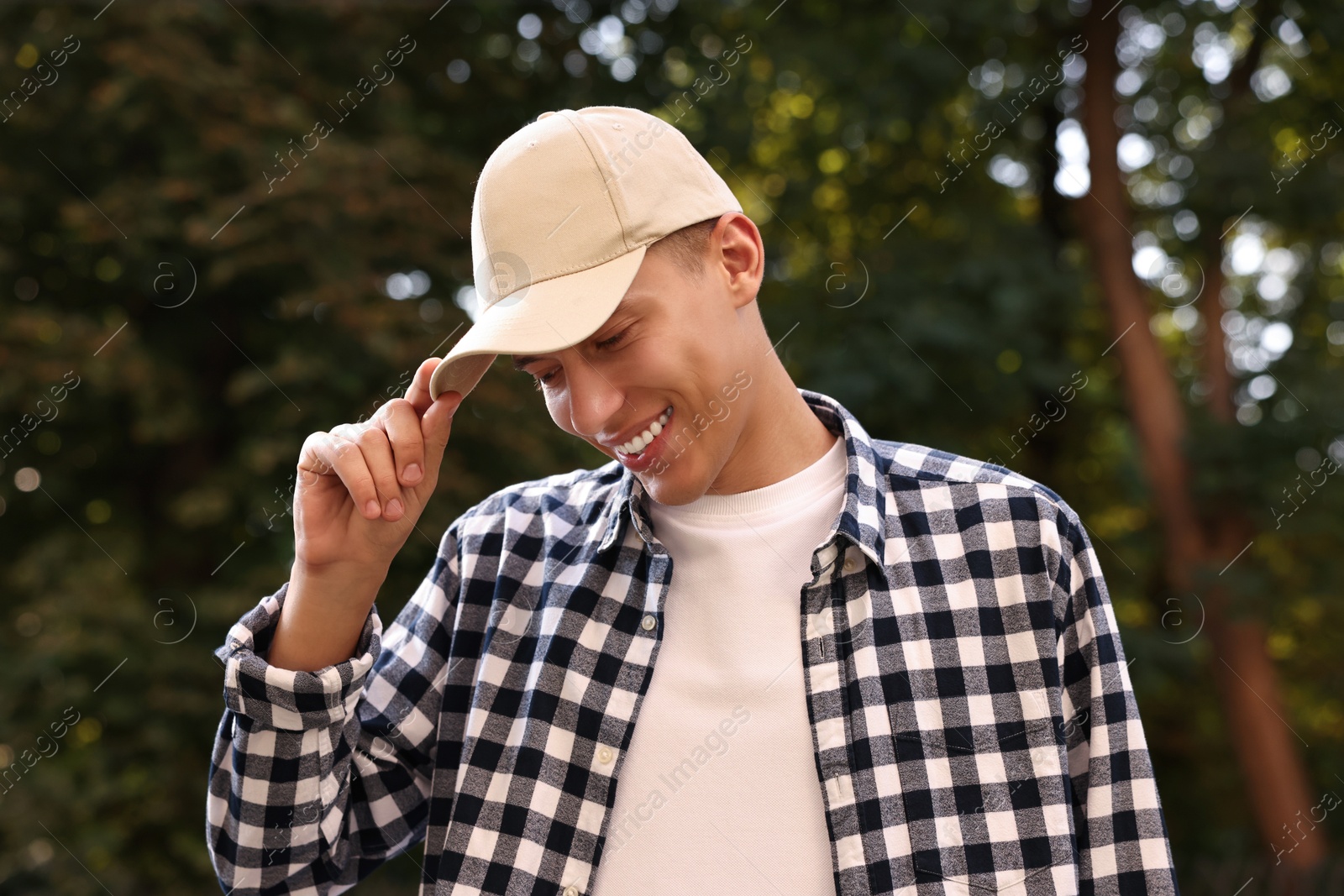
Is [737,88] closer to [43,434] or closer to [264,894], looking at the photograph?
[43,434]

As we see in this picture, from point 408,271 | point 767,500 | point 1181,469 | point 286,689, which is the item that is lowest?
point 1181,469

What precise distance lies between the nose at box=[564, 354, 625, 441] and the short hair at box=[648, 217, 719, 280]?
7.3 inches

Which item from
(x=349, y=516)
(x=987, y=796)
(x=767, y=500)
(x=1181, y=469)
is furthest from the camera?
(x=1181, y=469)

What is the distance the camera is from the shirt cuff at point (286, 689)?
1.41 meters

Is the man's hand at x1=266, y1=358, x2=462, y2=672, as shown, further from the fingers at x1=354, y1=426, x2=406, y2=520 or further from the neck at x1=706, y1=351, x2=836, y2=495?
the neck at x1=706, y1=351, x2=836, y2=495

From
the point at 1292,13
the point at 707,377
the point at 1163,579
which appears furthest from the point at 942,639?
the point at 1163,579

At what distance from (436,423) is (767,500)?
50cm

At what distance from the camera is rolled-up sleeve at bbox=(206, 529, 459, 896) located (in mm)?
1426

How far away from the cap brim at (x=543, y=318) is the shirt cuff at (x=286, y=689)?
0.37m

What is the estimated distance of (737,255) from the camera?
1.58 meters

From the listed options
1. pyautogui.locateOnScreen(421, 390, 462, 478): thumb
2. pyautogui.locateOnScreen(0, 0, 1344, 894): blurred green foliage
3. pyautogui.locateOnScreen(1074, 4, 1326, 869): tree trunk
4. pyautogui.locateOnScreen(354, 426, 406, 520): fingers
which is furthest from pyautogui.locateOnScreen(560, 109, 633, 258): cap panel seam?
pyautogui.locateOnScreen(1074, 4, 1326, 869): tree trunk

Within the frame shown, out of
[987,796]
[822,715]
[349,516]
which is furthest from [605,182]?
[987,796]

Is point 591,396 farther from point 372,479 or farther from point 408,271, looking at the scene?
point 408,271

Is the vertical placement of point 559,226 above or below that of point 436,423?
above
